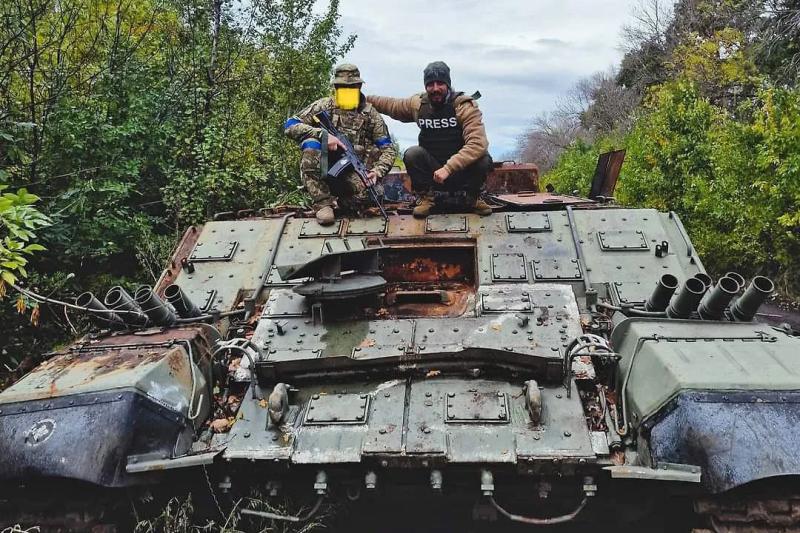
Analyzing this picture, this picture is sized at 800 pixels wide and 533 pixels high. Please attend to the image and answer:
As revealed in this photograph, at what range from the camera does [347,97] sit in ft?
22.5

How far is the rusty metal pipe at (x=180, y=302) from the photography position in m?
4.96

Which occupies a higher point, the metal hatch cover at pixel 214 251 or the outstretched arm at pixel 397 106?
the outstretched arm at pixel 397 106

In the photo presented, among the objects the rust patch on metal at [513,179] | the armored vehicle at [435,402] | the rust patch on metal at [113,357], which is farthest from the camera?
the rust patch on metal at [513,179]

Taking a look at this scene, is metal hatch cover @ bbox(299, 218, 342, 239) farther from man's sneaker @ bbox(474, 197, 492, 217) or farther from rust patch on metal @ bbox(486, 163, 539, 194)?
rust patch on metal @ bbox(486, 163, 539, 194)

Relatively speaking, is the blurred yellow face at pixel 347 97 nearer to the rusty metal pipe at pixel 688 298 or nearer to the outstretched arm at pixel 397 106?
the outstretched arm at pixel 397 106

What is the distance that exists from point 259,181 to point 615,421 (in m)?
7.81

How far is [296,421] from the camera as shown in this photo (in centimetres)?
411

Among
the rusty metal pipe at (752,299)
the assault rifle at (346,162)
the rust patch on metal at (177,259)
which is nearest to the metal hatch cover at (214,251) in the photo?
the rust patch on metal at (177,259)

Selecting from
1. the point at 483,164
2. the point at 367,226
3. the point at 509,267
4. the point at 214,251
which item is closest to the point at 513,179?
the point at 483,164

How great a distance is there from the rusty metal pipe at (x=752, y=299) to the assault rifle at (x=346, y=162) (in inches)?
118

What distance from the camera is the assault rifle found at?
21.0 feet

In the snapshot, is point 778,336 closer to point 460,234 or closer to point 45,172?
point 460,234

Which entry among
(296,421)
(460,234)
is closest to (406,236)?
(460,234)

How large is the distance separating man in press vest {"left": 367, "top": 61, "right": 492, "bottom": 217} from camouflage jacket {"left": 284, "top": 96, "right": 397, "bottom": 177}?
434mm
